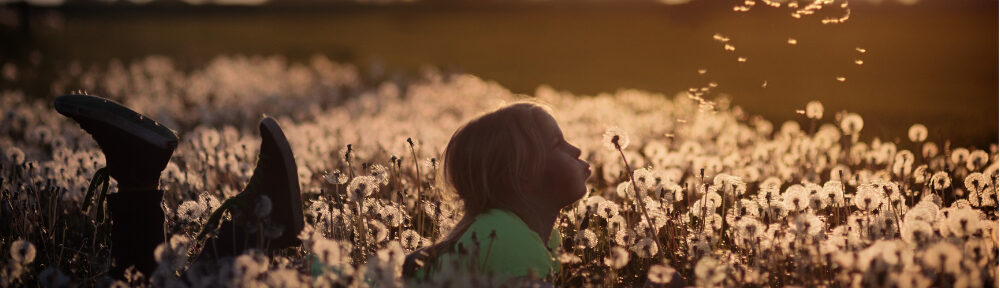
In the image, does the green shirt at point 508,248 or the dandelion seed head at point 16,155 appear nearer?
the green shirt at point 508,248

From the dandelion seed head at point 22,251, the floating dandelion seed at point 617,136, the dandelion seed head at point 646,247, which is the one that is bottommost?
the dandelion seed head at point 646,247

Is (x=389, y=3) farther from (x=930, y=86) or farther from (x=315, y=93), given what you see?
(x=315, y=93)

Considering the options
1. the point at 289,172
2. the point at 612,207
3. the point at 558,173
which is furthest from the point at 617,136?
the point at 289,172

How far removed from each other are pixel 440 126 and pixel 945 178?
20.2 ft

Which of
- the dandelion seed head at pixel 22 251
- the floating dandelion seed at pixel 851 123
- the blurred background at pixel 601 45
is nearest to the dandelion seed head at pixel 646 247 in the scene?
the blurred background at pixel 601 45

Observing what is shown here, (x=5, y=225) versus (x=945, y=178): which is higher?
(x=945, y=178)

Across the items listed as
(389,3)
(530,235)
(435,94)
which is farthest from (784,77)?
(389,3)

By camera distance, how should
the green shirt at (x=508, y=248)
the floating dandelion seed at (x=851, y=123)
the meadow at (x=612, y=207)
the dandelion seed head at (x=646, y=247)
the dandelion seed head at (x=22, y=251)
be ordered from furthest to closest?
the floating dandelion seed at (x=851, y=123)
the dandelion seed head at (x=646, y=247)
the green shirt at (x=508, y=248)
the dandelion seed head at (x=22, y=251)
the meadow at (x=612, y=207)

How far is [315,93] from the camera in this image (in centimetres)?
1569

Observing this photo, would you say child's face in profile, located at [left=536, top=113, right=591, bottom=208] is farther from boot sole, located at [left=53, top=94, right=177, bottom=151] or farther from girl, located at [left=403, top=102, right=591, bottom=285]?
boot sole, located at [left=53, top=94, right=177, bottom=151]

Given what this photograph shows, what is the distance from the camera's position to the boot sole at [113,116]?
3893 millimetres

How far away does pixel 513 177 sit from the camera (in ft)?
11.7

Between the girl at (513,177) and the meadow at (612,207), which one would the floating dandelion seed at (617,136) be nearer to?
the meadow at (612,207)

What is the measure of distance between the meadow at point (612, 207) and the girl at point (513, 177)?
0.55ft
